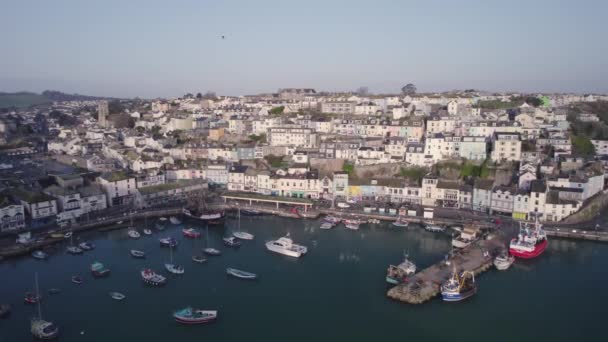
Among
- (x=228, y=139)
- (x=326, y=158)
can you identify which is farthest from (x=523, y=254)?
(x=228, y=139)

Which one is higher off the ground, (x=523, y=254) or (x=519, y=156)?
(x=519, y=156)

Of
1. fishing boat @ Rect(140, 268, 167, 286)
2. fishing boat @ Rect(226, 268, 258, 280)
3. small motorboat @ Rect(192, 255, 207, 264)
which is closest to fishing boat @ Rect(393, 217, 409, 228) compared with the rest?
fishing boat @ Rect(226, 268, 258, 280)

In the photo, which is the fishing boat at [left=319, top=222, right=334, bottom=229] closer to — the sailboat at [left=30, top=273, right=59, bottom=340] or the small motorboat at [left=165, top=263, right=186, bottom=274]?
the small motorboat at [left=165, top=263, right=186, bottom=274]

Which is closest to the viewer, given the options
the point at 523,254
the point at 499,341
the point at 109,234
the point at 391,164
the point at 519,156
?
the point at 499,341

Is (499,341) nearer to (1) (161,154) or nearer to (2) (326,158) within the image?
(2) (326,158)

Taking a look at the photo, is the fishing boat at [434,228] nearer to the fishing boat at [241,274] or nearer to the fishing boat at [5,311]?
the fishing boat at [241,274]

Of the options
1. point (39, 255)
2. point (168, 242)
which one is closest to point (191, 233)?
point (168, 242)

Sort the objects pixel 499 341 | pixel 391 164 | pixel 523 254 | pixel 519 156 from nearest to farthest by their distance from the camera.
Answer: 1. pixel 499 341
2. pixel 523 254
3. pixel 519 156
4. pixel 391 164
